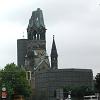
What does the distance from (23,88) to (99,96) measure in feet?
82.9

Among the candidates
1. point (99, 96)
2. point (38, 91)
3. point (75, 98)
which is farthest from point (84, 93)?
point (99, 96)

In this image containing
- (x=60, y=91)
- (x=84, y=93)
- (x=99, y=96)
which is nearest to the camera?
(x=60, y=91)

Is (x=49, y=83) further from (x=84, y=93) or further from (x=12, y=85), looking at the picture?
(x=12, y=85)

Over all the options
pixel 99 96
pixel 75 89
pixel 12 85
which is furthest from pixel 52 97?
pixel 99 96

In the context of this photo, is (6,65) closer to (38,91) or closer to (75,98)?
(75,98)

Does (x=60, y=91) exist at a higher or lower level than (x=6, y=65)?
lower

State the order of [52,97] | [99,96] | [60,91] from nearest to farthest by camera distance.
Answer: [60,91] < [99,96] < [52,97]

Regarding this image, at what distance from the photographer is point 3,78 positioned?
394 ft

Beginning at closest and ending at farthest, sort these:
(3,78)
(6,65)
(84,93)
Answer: (3,78), (6,65), (84,93)

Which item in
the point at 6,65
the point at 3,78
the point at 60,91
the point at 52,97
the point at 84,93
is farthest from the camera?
the point at 52,97

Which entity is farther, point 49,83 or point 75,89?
point 49,83

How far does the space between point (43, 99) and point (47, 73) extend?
24.2m

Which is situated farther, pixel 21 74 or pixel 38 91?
pixel 38 91

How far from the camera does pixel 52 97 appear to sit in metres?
193
